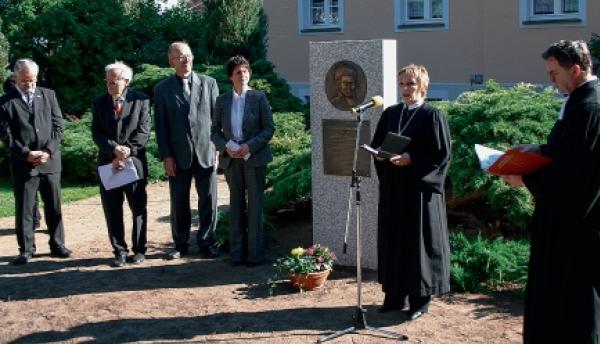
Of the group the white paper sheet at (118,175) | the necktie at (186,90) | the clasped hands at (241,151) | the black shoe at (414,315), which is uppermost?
the necktie at (186,90)

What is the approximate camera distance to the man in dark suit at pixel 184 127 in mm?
7781

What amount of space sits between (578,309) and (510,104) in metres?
3.85

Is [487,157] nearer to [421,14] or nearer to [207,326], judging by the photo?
[207,326]

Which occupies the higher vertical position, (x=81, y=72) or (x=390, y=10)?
(x=390, y=10)

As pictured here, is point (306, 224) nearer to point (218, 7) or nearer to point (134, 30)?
point (218, 7)

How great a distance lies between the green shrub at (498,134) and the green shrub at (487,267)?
458mm

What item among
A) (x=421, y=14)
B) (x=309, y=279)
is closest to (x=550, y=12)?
(x=421, y=14)

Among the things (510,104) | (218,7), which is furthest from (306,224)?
Result: (218,7)

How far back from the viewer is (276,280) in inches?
279

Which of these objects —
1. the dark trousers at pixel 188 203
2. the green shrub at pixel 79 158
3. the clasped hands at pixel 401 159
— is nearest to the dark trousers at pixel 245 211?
the dark trousers at pixel 188 203

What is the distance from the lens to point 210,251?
8.05 m

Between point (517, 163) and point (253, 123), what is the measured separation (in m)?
3.59

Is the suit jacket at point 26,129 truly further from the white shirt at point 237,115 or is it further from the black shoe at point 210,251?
the white shirt at point 237,115

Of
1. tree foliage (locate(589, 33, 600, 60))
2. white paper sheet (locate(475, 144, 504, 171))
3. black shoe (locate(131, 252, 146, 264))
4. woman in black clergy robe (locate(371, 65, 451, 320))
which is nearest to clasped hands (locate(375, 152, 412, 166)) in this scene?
woman in black clergy robe (locate(371, 65, 451, 320))
